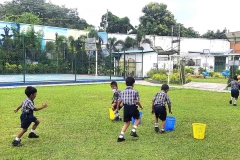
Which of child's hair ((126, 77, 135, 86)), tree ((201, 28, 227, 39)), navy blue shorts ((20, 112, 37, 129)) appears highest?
tree ((201, 28, 227, 39))

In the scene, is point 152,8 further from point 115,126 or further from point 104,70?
point 115,126

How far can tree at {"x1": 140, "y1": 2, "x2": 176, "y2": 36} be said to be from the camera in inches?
1802

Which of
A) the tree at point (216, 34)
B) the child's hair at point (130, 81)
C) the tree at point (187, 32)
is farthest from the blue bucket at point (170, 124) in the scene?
the tree at point (216, 34)

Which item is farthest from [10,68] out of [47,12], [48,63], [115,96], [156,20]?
[156,20]

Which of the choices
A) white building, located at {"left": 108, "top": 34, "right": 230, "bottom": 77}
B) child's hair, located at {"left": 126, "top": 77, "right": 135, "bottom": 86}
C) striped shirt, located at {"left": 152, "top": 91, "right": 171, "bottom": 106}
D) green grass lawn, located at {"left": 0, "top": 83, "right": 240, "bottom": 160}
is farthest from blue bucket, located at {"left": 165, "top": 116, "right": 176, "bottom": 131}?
white building, located at {"left": 108, "top": 34, "right": 230, "bottom": 77}

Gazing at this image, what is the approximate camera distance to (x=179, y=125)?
6711 millimetres

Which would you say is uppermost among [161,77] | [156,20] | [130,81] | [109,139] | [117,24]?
[156,20]

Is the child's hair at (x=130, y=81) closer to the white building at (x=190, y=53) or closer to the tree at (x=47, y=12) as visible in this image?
the white building at (x=190, y=53)

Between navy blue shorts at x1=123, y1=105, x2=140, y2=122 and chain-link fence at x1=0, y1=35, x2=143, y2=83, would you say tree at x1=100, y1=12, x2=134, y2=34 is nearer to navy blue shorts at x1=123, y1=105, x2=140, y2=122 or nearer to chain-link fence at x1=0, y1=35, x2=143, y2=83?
chain-link fence at x1=0, y1=35, x2=143, y2=83

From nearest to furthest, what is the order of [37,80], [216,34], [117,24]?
[37,80], [117,24], [216,34]

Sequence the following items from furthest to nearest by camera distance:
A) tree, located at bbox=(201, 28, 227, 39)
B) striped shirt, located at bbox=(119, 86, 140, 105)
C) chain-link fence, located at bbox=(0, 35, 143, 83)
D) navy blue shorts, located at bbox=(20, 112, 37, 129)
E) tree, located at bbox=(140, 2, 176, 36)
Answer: tree, located at bbox=(201, 28, 227, 39)
tree, located at bbox=(140, 2, 176, 36)
chain-link fence, located at bbox=(0, 35, 143, 83)
striped shirt, located at bbox=(119, 86, 140, 105)
navy blue shorts, located at bbox=(20, 112, 37, 129)

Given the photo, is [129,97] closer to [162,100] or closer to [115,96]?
[162,100]

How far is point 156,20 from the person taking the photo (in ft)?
153

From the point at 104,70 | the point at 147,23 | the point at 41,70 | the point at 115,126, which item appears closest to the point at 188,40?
the point at 147,23
